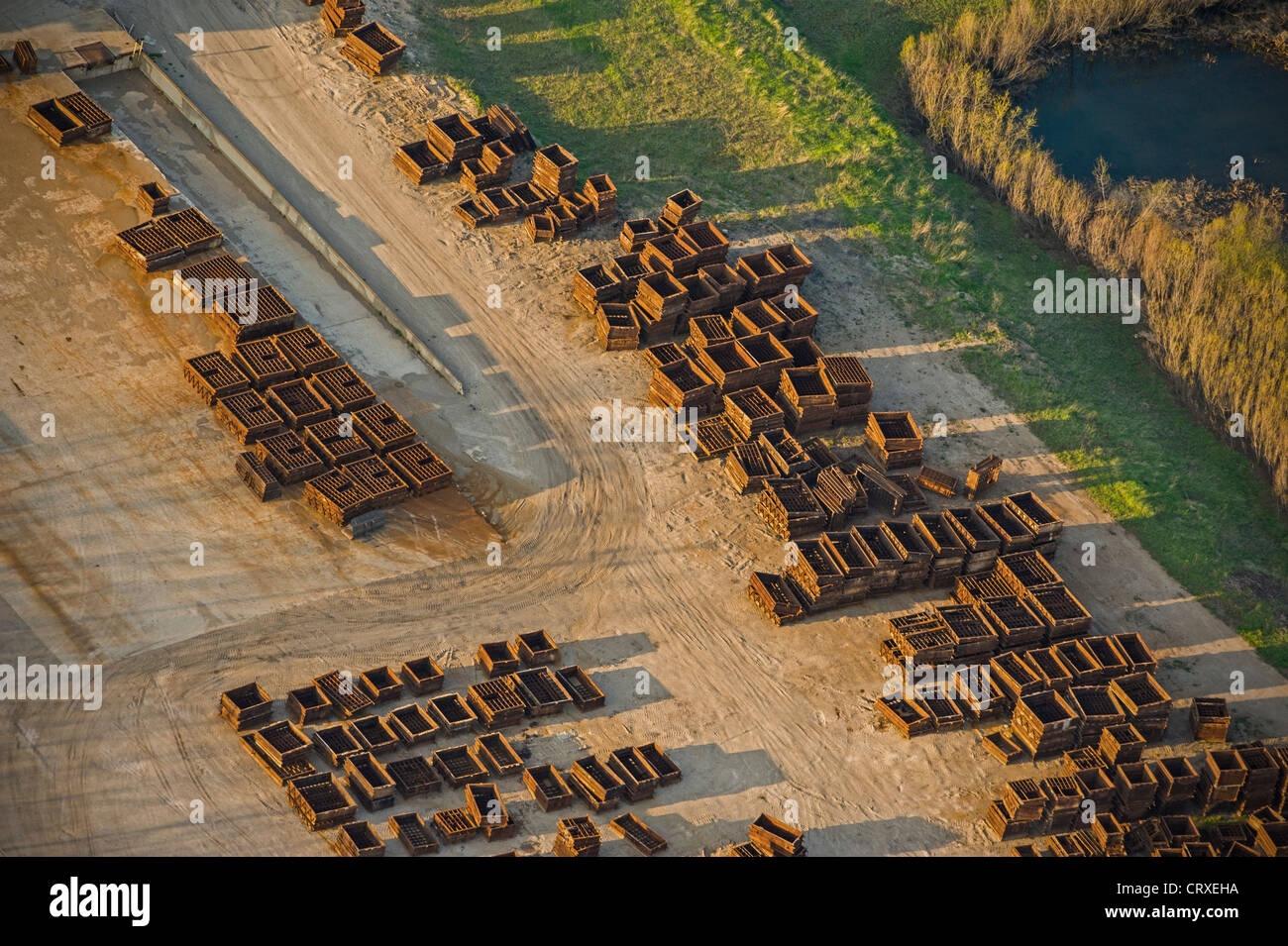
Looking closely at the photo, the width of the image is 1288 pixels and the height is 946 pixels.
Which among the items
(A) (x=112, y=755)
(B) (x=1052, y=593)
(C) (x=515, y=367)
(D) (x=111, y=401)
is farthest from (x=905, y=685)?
(D) (x=111, y=401)

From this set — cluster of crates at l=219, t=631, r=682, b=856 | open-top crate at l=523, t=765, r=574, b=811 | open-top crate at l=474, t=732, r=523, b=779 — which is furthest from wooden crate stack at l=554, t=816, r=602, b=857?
open-top crate at l=474, t=732, r=523, b=779

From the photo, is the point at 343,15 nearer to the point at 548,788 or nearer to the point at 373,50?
the point at 373,50

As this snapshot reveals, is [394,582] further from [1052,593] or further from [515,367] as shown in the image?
[1052,593]

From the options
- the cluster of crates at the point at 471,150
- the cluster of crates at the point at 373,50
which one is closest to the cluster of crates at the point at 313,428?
the cluster of crates at the point at 471,150

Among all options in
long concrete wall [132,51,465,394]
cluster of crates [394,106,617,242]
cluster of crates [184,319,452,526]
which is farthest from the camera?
cluster of crates [394,106,617,242]

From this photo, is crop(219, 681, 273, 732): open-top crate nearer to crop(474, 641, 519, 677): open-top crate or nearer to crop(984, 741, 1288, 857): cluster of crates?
crop(474, 641, 519, 677): open-top crate

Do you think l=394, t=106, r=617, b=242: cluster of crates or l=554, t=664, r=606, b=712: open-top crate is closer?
l=554, t=664, r=606, b=712: open-top crate

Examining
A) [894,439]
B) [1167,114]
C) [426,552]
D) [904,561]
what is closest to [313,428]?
[426,552]

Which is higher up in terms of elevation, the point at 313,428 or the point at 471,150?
the point at 471,150

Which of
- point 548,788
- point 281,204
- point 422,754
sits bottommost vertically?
point 422,754
